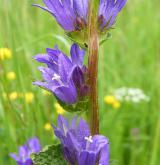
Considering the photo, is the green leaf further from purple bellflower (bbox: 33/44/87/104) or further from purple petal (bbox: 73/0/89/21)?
purple petal (bbox: 73/0/89/21)

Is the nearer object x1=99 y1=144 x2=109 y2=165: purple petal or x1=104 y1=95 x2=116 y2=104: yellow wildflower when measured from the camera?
x1=99 y1=144 x2=109 y2=165: purple petal

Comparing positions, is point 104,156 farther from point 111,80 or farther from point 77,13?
point 111,80

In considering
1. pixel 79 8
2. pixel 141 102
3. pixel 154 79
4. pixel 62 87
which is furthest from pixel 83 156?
pixel 154 79

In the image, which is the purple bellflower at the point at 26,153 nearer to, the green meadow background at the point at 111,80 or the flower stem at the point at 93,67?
the green meadow background at the point at 111,80

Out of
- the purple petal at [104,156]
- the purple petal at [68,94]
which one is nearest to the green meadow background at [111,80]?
the purple petal at [104,156]

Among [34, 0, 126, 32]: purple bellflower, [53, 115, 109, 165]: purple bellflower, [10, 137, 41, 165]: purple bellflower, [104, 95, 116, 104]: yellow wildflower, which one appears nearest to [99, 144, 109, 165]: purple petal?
[53, 115, 109, 165]: purple bellflower

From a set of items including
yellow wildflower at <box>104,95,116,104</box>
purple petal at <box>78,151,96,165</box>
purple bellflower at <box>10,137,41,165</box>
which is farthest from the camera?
yellow wildflower at <box>104,95,116,104</box>

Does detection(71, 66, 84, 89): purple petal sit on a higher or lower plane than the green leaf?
higher
